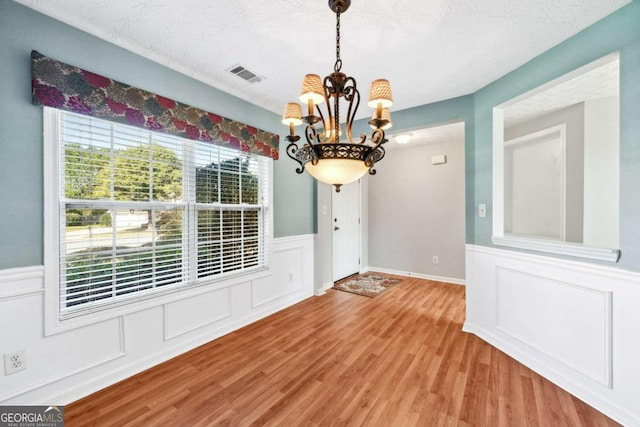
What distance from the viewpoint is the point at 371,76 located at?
248cm

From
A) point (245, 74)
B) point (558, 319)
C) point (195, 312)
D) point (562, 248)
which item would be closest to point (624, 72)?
point (562, 248)

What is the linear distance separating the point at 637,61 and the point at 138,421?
12.2ft

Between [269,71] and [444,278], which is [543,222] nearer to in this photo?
[444,278]

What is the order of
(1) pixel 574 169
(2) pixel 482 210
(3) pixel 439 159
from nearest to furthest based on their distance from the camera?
(2) pixel 482 210, (1) pixel 574 169, (3) pixel 439 159

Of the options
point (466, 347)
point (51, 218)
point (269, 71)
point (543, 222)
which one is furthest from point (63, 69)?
point (543, 222)

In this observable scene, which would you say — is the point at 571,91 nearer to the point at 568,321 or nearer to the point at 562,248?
the point at 562,248

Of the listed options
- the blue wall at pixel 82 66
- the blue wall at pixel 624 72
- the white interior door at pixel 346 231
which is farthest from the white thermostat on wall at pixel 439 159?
the blue wall at pixel 624 72

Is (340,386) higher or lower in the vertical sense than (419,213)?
lower

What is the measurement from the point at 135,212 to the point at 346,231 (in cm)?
354

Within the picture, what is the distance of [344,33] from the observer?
1.86 meters

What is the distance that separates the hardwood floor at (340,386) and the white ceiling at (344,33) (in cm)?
255

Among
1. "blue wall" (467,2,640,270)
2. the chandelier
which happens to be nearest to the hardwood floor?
"blue wall" (467,2,640,270)

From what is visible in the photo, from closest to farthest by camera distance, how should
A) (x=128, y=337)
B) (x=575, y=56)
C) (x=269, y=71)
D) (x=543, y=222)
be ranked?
(x=575, y=56), (x=128, y=337), (x=269, y=71), (x=543, y=222)

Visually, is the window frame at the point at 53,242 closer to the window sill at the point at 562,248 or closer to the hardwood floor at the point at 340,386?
the hardwood floor at the point at 340,386
